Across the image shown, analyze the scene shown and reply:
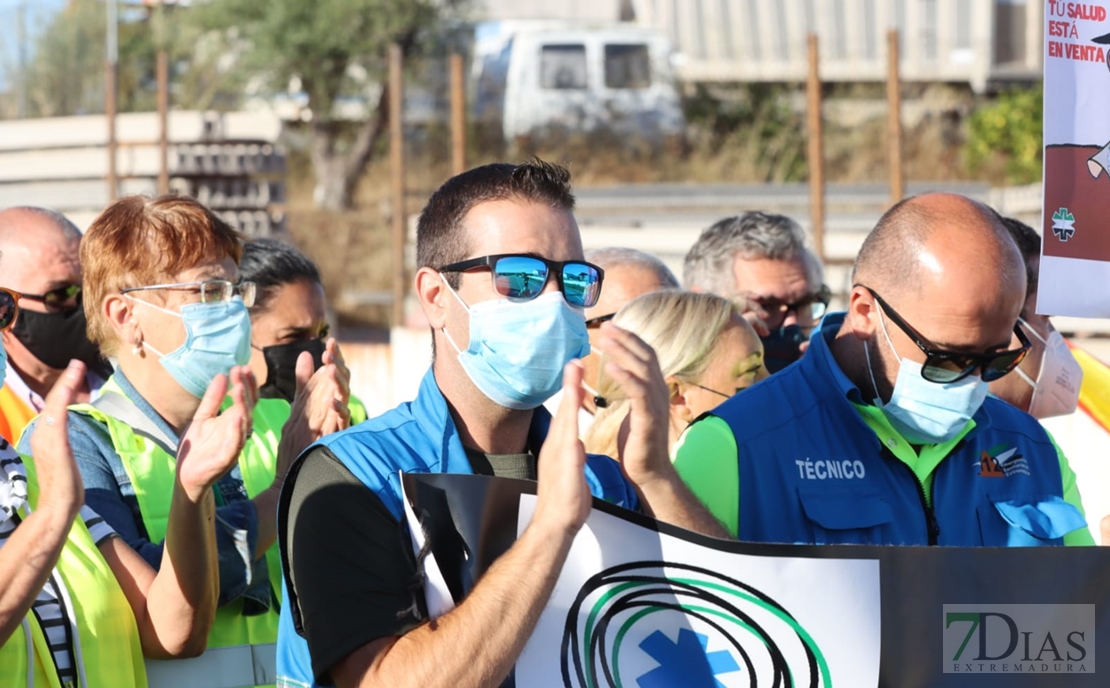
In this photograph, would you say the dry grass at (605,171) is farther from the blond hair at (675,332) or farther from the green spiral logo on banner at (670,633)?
Answer: the green spiral logo on banner at (670,633)

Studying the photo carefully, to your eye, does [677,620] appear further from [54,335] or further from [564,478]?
[54,335]

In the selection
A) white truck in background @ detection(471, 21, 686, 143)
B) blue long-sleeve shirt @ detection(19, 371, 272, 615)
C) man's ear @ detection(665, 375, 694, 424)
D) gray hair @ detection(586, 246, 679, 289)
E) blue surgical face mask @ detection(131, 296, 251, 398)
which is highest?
white truck in background @ detection(471, 21, 686, 143)

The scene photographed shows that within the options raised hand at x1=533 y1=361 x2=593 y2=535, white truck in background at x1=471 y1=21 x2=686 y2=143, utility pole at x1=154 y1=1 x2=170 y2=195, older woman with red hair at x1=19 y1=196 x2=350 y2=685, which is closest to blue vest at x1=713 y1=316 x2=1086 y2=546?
raised hand at x1=533 y1=361 x2=593 y2=535

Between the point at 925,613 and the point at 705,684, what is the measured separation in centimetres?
48

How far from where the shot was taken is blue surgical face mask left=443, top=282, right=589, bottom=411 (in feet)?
9.25

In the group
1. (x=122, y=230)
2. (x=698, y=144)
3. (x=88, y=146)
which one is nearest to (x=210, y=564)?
(x=122, y=230)

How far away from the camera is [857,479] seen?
3229mm

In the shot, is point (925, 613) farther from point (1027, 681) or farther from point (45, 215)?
point (45, 215)

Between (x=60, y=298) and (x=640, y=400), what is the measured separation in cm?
297

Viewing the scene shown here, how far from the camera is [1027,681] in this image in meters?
2.91

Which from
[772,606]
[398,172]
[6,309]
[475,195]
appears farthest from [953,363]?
[398,172]

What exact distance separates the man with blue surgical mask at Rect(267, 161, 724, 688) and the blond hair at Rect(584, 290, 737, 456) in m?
0.96

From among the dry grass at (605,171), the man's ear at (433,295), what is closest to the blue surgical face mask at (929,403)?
the man's ear at (433,295)

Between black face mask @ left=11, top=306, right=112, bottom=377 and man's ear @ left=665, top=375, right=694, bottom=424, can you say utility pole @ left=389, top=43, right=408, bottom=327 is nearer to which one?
black face mask @ left=11, top=306, right=112, bottom=377
